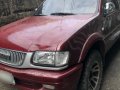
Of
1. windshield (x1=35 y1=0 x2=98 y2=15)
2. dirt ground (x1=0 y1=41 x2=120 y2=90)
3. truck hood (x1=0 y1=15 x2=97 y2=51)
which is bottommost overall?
dirt ground (x1=0 y1=41 x2=120 y2=90)

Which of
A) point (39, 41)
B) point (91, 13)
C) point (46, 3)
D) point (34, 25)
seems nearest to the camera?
point (39, 41)

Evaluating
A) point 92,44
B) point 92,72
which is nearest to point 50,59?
point 92,44

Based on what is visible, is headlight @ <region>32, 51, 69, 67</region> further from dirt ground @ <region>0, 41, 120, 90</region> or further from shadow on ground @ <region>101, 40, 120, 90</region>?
shadow on ground @ <region>101, 40, 120, 90</region>

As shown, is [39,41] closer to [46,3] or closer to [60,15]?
[60,15]

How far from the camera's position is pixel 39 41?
2.82 metres

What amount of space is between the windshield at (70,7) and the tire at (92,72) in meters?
0.87

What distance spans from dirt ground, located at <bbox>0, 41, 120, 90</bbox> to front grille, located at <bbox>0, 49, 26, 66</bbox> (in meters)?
0.82

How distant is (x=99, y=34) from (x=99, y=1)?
0.77 meters

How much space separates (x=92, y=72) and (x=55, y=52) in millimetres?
931

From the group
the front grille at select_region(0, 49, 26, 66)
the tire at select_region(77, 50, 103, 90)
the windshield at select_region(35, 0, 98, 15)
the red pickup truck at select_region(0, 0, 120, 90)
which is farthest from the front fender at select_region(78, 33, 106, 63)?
the front grille at select_region(0, 49, 26, 66)

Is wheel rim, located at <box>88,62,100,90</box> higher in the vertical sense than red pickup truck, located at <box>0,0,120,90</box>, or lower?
lower

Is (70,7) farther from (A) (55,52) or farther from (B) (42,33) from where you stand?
(A) (55,52)

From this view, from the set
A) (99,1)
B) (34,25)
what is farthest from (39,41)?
(99,1)

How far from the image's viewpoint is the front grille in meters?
2.81
